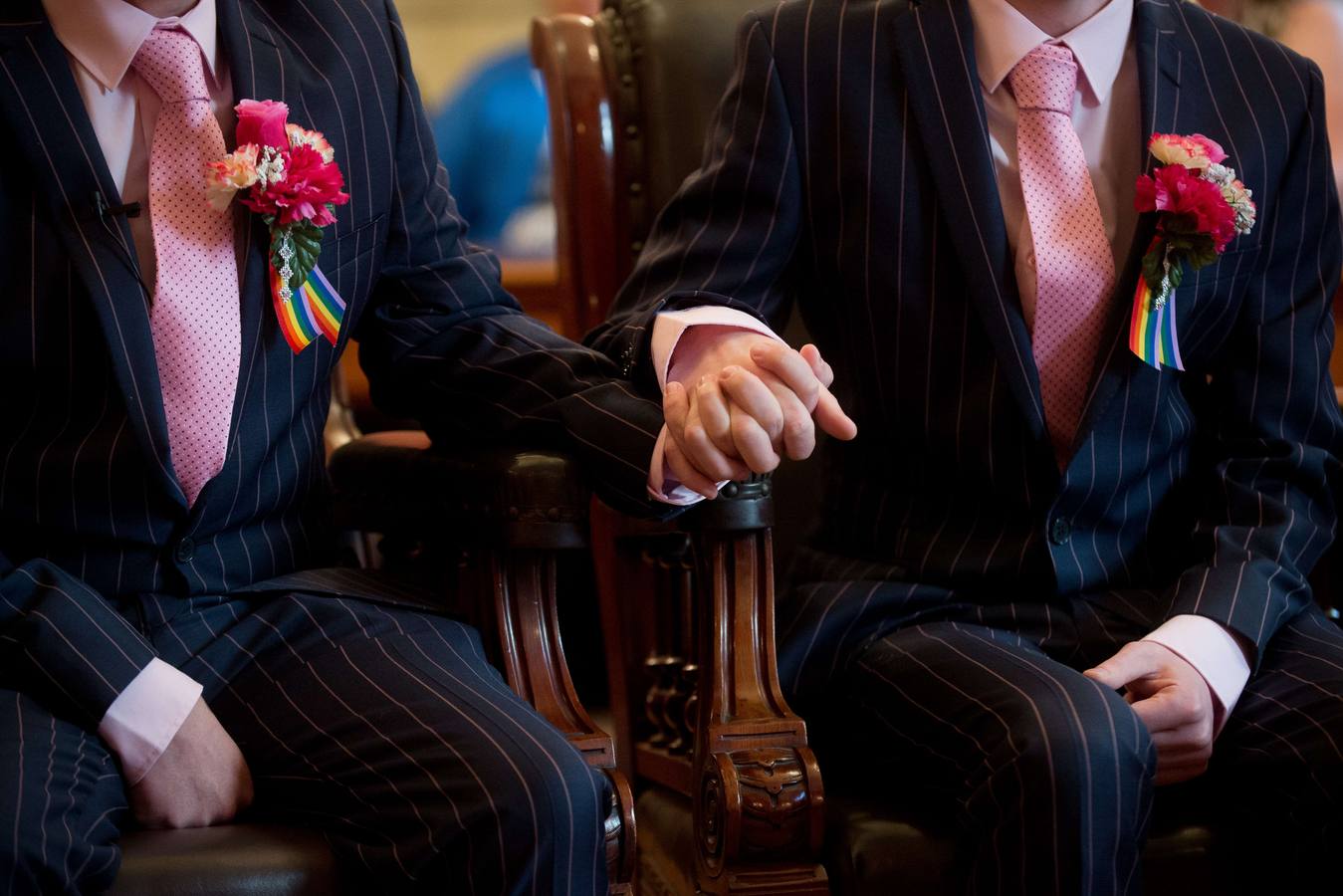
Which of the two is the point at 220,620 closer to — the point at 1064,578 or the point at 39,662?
the point at 39,662

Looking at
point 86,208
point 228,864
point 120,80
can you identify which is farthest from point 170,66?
point 228,864

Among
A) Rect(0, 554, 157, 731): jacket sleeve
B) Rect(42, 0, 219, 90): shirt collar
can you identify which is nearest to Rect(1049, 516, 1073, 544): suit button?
Rect(0, 554, 157, 731): jacket sleeve

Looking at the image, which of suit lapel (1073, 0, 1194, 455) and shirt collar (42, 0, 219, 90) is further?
suit lapel (1073, 0, 1194, 455)

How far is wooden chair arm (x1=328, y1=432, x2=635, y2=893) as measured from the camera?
1.24 meters

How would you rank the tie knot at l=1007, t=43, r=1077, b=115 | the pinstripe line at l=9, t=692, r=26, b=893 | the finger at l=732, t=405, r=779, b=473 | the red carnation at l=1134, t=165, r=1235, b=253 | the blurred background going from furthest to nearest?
the blurred background < the tie knot at l=1007, t=43, r=1077, b=115 < the red carnation at l=1134, t=165, r=1235, b=253 < the finger at l=732, t=405, r=779, b=473 < the pinstripe line at l=9, t=692, r=26, b=893

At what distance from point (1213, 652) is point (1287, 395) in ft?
1.03

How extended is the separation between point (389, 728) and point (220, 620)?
0.22 meters

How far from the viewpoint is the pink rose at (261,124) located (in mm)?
1312

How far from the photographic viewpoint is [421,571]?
152cm

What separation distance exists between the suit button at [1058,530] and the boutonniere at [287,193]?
0.67 meters

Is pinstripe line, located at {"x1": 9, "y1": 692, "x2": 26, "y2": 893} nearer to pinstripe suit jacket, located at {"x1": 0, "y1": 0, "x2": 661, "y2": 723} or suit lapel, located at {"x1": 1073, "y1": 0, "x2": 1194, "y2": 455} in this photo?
pinstripe suit jacket, located at {"x1": 0, "y1": 0, "x2": 661, "y2": 723}

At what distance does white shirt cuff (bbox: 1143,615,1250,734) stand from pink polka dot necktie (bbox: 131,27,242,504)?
80 centimetres

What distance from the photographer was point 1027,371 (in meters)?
1.40

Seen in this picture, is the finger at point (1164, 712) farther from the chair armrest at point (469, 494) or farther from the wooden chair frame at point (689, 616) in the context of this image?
the chair armrest at point (469, 494)
